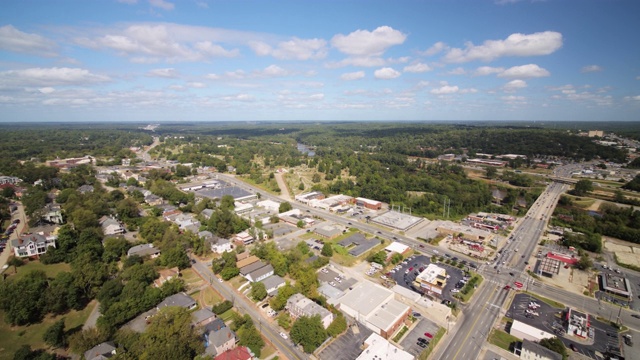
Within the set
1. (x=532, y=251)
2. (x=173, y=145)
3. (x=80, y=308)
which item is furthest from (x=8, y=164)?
(x=532, y=251)

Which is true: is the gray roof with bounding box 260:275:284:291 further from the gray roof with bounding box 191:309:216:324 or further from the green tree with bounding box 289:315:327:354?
the green tree with bounding box 289:315:327:354

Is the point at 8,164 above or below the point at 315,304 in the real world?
above

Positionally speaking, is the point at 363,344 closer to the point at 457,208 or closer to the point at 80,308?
the point at 80,308

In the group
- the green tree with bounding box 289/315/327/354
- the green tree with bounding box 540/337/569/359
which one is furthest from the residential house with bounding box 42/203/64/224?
the green tree with bounding box 540/337/569/359

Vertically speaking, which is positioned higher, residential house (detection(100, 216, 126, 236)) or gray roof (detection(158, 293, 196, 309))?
residential house (detection(100, 216, 126, 236))

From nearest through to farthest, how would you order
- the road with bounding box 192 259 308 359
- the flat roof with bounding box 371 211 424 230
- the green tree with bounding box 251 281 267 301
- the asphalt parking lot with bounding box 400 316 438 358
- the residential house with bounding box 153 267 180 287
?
the road with bounding box 192 259 308 359 → the asphalt parking lot with bounding box 400 316 438 358 → the green tree with bounding box 251 281 267 301 → the residential house with bounding box 153 267 180 287 → the flat roof with bounding box 371 211 424 230

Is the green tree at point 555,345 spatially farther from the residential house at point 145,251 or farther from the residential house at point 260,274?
the residential house at point 145,251
